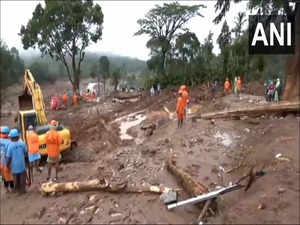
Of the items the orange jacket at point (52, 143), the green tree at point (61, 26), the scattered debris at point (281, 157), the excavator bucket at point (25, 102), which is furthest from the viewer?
the green tree at point (61, 26)

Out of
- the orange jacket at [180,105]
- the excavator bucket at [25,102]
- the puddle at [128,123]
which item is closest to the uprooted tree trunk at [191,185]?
the orange jacket at [180,105]

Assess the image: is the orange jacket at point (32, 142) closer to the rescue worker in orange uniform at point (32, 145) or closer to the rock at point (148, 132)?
the rescue worker in orange uniform at point (32, 145)

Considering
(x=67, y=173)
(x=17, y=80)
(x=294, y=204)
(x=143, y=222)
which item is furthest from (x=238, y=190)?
(x=17, y=80)

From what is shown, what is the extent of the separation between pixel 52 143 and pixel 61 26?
19.5 meters

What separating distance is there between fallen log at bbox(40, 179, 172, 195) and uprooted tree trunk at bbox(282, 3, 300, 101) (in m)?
6.62

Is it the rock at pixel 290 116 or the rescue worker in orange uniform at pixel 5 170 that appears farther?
the rock at pixel 290 116

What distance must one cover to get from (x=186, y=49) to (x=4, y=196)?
26308 mm

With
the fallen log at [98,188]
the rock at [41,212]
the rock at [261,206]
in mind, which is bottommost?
the rock at [41,212]

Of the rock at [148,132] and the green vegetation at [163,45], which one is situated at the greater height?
the green vegetation at [163,45]

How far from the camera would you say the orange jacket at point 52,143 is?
6.30 meters

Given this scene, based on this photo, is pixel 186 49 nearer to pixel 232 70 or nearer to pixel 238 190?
pixel 232 70

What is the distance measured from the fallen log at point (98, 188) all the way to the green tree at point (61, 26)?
20290 mm

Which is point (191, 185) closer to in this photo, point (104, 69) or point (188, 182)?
point (188, 182)

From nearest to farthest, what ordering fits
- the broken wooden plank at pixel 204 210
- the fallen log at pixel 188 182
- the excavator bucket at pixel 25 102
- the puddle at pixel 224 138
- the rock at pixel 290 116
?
the broken wooden plank at pixel 204 210 → the fallen log at pixel 188 182 → the puddle at pixel 224 138 → the rock at pixel 290 116 → the excavator bucket at pixel 25 102
